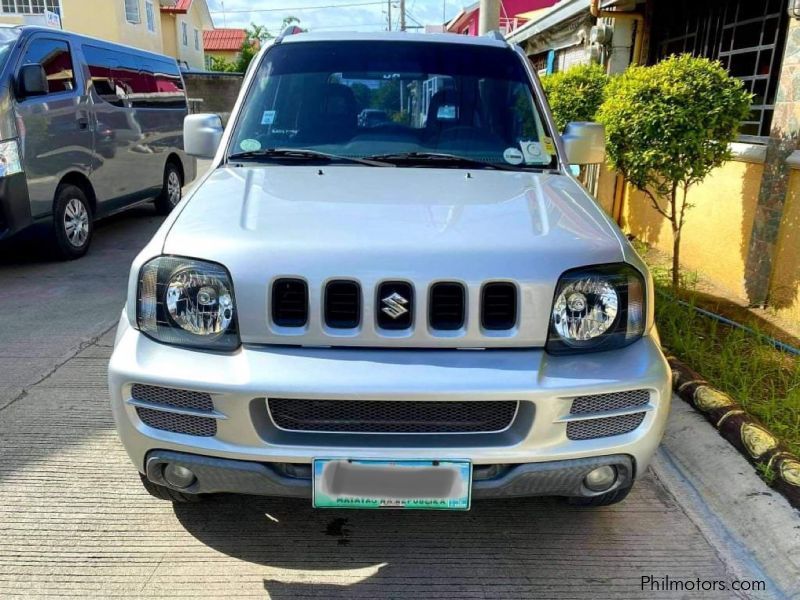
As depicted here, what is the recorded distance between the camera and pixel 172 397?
2061 mm

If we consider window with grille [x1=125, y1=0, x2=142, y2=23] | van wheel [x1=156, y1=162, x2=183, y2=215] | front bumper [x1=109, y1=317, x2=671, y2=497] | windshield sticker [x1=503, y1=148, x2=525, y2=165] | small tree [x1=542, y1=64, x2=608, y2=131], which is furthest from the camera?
window with grille [x1=125, y1=0, x2=142, y2=23]

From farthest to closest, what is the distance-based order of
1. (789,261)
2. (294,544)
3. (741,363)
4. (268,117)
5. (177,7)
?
(177,7), (789,261), (741,363), (268,117), (294,544)

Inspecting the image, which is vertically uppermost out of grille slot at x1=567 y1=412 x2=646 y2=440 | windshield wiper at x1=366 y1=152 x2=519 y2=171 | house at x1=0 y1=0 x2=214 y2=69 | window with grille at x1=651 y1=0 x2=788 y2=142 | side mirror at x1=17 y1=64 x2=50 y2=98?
house at x1=0 y1=0 x2=214 y2=69

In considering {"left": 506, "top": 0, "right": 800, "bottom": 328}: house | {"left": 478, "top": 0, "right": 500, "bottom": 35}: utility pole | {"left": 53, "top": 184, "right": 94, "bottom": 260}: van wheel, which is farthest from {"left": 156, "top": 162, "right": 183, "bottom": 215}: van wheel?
{"left": 506, "top": 0, "right": 800, "bottom": 328}: house

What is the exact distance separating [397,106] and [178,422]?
6.28ft

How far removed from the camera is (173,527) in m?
2.63

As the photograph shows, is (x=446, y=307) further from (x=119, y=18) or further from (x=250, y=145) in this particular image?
(x=119, y=18)

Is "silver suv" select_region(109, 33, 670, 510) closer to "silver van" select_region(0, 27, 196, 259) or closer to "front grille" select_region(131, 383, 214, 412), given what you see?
"front grille" select_region(131, 383, 214, 412)

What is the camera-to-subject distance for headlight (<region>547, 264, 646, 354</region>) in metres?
2.14

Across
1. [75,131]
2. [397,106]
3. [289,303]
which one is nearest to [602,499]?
[289,303]

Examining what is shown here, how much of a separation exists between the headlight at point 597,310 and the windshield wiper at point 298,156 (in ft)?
3.79

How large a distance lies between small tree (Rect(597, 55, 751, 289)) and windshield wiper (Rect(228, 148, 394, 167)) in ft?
8.61

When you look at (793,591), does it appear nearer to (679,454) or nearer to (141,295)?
(679,454)

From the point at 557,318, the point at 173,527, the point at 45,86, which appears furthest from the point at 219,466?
the point at 45,86
